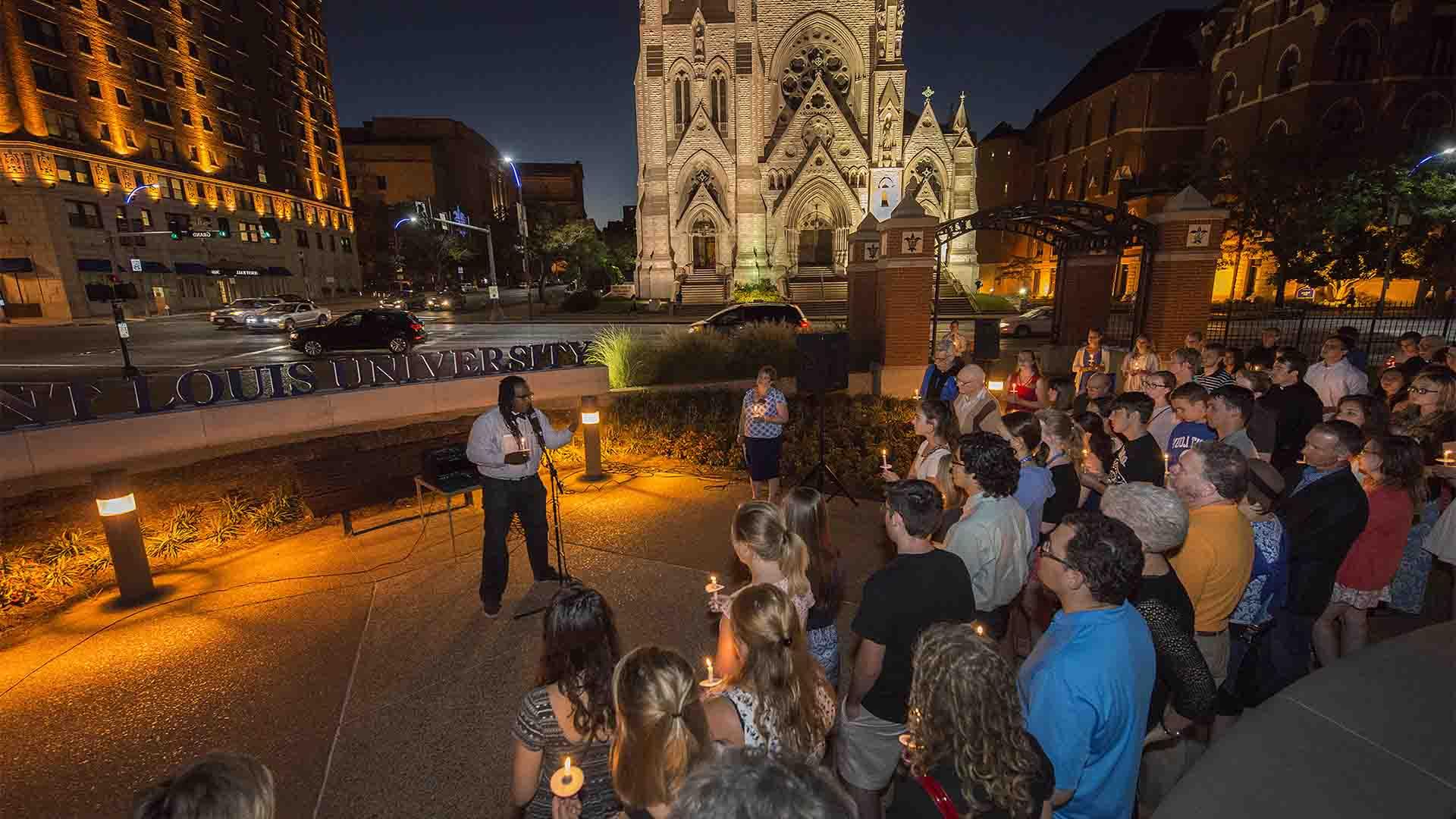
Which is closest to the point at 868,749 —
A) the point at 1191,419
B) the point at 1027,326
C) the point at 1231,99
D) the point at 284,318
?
the point at 1191,419

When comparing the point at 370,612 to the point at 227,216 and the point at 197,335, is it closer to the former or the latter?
the point at 197,335

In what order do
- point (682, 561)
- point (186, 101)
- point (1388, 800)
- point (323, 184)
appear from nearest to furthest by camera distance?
point (1388, 800) < point (682, 561) < point (186, 101) < point (323, 184)

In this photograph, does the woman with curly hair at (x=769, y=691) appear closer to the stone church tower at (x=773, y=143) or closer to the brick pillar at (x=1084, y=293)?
the brick pillar at (x=1084, y=293)

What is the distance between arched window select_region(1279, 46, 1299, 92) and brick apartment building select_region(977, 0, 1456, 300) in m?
0.07

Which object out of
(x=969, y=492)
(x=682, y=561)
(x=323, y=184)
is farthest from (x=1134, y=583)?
(x=323, y=184)

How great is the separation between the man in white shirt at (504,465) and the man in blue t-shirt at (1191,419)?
5.38m

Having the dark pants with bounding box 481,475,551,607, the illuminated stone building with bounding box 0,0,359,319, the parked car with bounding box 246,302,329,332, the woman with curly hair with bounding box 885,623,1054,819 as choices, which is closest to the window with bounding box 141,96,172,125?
the illuminated stone building with bounding box 0,0,359,319

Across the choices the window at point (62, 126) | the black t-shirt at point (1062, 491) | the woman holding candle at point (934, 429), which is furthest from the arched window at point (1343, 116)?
the window at point (62, 126)

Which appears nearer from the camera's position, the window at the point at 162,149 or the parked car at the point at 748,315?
the parked car at the point at 748,315

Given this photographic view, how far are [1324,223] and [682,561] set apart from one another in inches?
1304

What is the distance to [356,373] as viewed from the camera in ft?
30.6

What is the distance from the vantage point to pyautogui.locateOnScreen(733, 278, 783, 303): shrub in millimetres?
39062

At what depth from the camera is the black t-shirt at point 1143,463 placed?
193 inches

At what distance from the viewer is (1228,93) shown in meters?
40.2
